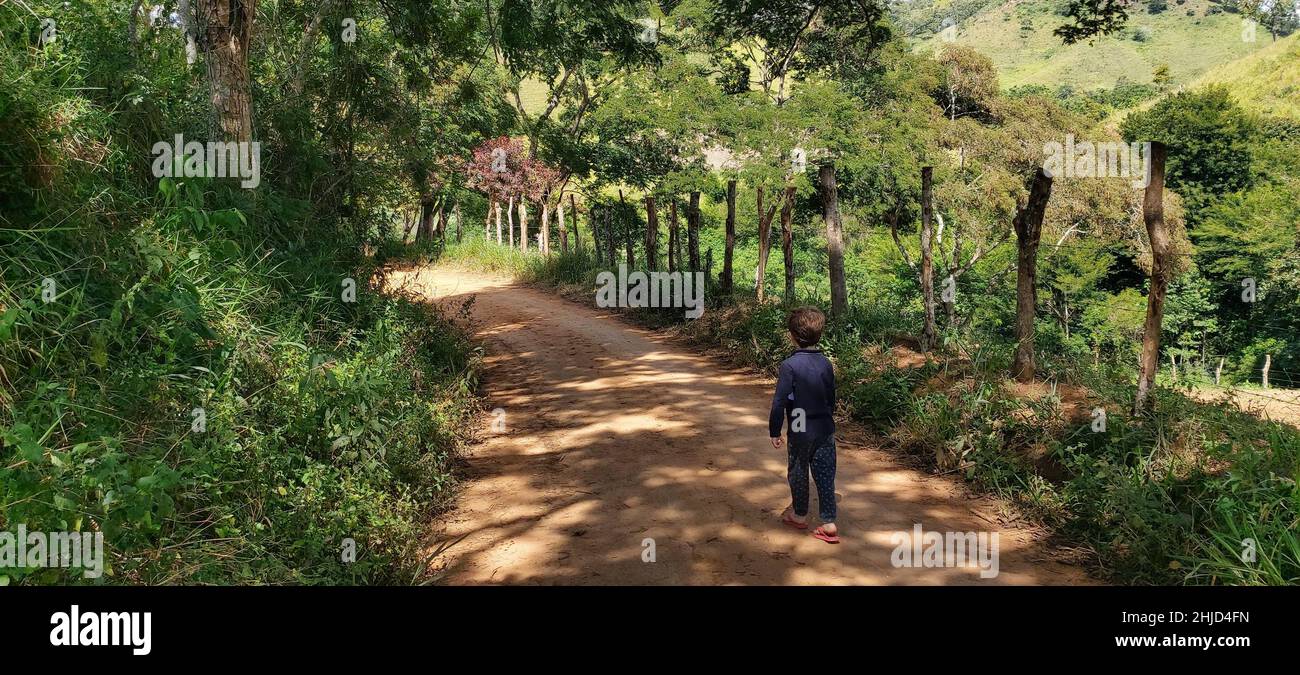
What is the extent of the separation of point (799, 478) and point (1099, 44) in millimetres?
109092

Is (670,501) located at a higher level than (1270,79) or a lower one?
lower

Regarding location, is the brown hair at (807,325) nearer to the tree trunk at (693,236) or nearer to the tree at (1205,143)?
the tree trunk at (693,236)

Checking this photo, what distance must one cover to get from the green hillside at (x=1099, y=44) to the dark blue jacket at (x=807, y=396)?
264 ft

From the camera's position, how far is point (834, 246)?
10.4 metres

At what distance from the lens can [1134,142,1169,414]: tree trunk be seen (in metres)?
5.65

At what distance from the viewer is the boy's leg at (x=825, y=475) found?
15.5 feet

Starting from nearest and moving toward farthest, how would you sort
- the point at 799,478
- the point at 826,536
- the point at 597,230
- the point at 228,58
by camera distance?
the point at 826,536 < the point at 799,478 < the point at 228,58 < the point at 597,230

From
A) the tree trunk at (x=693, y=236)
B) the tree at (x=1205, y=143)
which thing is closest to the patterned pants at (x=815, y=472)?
the tree trunk at (x=693, y=236)

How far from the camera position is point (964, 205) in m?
28.1

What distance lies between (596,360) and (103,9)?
6789mm

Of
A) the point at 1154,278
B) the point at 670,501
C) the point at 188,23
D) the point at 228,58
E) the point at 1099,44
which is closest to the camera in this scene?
the point at 670,501

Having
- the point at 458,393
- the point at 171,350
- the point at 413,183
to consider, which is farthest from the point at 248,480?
the point at 413,183

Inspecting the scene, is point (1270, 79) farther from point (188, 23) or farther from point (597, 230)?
point (188, 23)

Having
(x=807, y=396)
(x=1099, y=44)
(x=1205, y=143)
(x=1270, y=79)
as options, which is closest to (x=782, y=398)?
(x=807, y=396)
